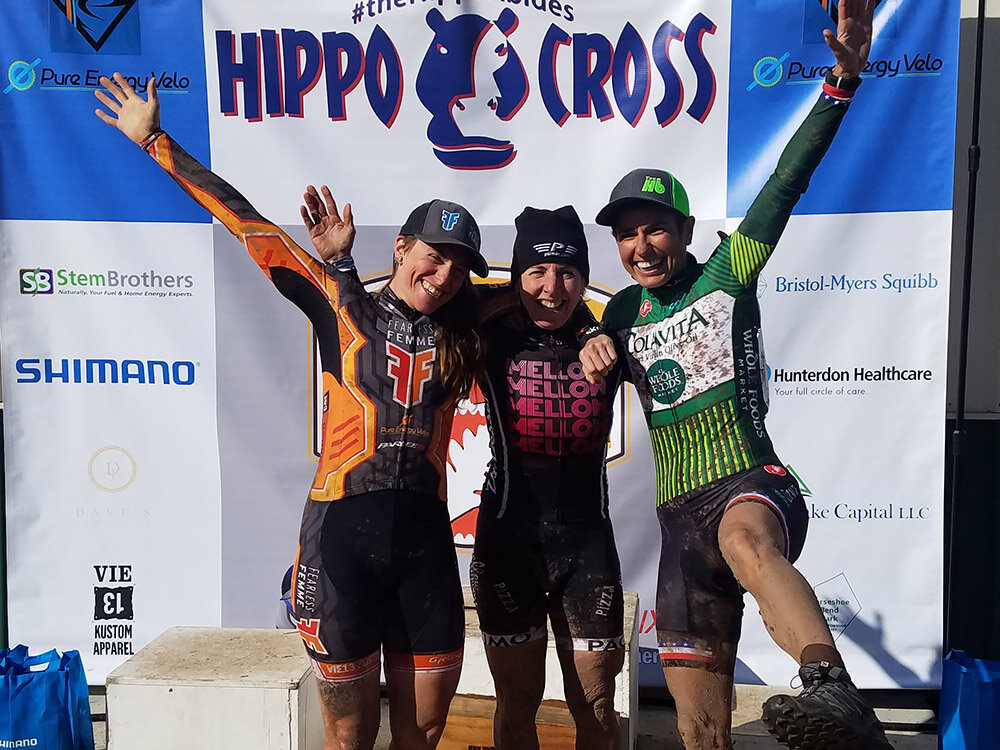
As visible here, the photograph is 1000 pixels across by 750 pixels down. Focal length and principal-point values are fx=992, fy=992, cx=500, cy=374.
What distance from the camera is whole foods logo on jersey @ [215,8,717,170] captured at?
148 inches

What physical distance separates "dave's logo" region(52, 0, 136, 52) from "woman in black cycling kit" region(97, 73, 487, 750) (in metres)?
1.06

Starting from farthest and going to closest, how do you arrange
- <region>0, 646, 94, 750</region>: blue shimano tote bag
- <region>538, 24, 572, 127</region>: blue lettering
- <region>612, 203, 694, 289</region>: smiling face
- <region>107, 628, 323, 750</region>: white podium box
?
<region>538, 24, 572, 127</region>: blue lettering < <region>0, 646, 94, 750</region>: blue shimano tote bag < <region>107, 628, 323, 750</region>: white podium box < <region>612, 203, 694, 289</region>: smiling face

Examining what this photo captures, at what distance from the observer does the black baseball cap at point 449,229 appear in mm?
3053

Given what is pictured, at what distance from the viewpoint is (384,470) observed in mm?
2947

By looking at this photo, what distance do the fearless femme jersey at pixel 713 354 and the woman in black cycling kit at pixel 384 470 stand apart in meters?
0.57

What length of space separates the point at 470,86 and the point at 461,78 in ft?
0.15

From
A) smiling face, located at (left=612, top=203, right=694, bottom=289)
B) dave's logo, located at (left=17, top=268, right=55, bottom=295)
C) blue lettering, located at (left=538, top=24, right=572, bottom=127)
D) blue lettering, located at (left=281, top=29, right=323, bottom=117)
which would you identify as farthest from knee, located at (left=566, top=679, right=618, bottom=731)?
dave's logo, located at (left=17, top=268, right=55, bottom=295)

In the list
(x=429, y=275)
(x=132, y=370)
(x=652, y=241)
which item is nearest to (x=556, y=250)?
(x=652, y=241)

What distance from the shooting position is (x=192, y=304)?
12.9ft

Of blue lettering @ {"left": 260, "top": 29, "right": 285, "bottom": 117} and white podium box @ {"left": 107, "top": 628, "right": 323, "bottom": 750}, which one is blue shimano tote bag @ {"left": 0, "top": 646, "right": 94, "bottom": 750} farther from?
blue lettering @ {"left": 260, "top": 29, "right": 285, "bottom": 117}

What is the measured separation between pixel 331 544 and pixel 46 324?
1806 millimetres

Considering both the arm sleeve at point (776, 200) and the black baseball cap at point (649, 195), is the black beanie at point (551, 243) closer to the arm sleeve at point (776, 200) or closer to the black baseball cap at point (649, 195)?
the black baseball cap at point (649, 195)

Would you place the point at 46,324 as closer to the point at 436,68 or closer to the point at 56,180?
the point at 56,180

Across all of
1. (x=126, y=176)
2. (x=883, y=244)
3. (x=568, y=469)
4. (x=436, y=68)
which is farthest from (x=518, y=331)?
(x=126, y=176)
